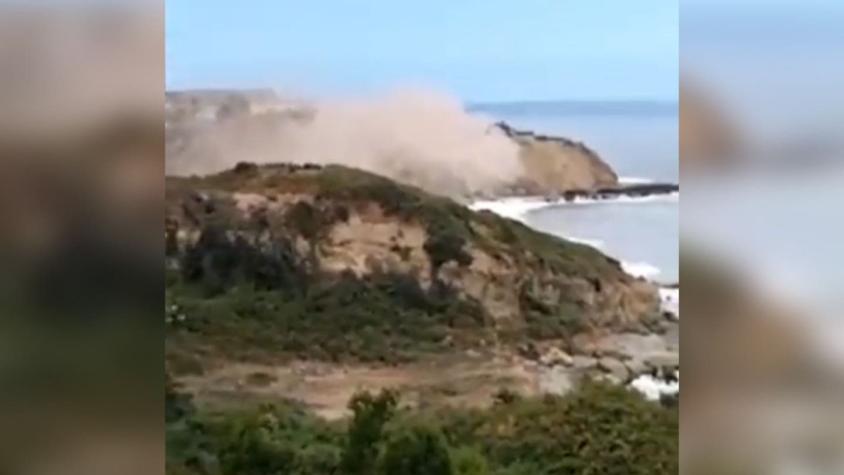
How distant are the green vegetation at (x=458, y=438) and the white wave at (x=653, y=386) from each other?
14mm

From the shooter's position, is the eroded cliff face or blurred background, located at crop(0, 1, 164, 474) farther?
the eroded cliff face

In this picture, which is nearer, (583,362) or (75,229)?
(75,229)

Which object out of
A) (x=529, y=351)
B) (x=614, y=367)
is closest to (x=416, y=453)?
(x=529, y=351)

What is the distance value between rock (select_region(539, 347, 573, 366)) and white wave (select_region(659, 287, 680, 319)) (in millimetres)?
168

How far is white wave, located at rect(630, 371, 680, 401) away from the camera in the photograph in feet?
5.64

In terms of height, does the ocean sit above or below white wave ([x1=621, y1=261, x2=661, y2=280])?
above

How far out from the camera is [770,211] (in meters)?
1.66

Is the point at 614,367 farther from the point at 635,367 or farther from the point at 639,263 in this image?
the point at 639,263

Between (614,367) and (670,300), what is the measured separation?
142 millimetres

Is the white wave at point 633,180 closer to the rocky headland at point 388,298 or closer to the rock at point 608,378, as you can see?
the rocky headland at point 388,298

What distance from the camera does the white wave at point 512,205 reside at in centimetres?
178

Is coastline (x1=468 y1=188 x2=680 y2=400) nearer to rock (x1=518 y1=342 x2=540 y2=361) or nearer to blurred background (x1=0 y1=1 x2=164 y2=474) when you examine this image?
rock (x1=518 y1=342 x2=540 y2=361)

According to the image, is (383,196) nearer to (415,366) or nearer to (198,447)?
(415,366)

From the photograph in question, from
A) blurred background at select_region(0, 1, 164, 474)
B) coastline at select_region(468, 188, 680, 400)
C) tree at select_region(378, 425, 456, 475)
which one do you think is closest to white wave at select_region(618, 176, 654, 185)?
coastline at select_region(468, 188, 680, 400)
